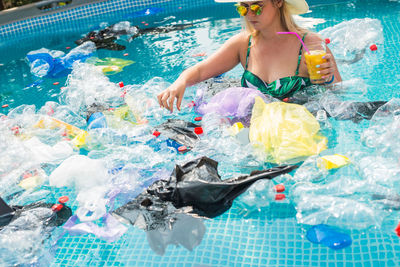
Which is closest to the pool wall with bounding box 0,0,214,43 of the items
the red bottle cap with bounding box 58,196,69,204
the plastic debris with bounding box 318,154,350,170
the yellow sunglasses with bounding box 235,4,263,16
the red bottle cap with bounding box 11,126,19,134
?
the red bottle cap with bounding box 11,126,19,134

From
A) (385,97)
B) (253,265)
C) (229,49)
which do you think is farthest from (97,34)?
(253,265)

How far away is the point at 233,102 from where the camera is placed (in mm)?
3443

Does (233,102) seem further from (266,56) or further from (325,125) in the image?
(325,125)

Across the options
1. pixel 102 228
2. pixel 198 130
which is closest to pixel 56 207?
pixel 102 228

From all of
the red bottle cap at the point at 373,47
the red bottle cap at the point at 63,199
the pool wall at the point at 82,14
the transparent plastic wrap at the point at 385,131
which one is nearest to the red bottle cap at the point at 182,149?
the red bottle cap at the point at 63,199

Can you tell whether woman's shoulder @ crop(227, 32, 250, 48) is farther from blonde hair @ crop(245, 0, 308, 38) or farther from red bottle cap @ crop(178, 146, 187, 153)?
red bottle cap @ crop(178, 146, 187, 153)

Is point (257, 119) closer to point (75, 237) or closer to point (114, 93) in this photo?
point (75, 237)

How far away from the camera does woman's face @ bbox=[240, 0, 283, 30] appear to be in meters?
2.91

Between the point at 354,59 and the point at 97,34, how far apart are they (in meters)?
4.44

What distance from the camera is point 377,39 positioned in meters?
4.79

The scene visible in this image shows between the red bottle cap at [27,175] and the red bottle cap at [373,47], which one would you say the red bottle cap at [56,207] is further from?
the red bottle cap at [373,47]

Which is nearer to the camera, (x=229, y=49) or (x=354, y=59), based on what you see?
(x=229, y=49)

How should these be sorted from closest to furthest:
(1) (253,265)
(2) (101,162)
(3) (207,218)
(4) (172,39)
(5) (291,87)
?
1. (1) (253,265)
2. (3) (207,218)
3. (2) (101,162)
4. (5) (291,87)
5. (4) (172,39)

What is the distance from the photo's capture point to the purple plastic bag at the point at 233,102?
330 centimetres
